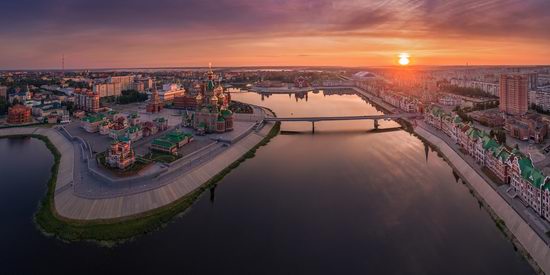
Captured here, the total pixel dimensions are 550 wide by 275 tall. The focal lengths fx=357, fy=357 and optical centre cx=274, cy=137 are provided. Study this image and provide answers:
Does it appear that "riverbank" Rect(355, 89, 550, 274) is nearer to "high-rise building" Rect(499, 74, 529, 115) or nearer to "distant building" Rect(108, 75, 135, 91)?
"high-rise building" Rect(499, 74, 529, 115)

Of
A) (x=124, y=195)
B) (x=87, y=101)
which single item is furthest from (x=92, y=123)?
(x=124, y=195)

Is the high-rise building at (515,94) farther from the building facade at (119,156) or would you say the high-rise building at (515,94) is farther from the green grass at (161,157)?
the building facade at (119,156)

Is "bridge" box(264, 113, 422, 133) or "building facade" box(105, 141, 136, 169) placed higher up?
"bridge" box(264, 113, 422, 133)

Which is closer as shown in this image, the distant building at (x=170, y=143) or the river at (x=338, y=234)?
the river at (x=338, y=234)

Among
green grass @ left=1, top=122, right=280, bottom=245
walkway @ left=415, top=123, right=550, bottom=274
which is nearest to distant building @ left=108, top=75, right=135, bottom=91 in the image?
green grass @ left=1, top=122, right=280, bottom=245

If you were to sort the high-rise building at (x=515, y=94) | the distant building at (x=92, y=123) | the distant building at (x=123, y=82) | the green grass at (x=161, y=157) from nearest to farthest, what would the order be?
the green grass at (x=161, y=157) < the distant building at (x=92, y=123) < the high-rise building at (x=515, y=94) < the distant building at (x=123, y=82)

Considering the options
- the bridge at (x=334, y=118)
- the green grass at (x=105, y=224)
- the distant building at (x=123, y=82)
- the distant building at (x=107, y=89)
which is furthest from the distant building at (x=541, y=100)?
the distant building at (x=123, y=82)

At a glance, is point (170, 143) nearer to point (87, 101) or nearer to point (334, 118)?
point (334, 118)
